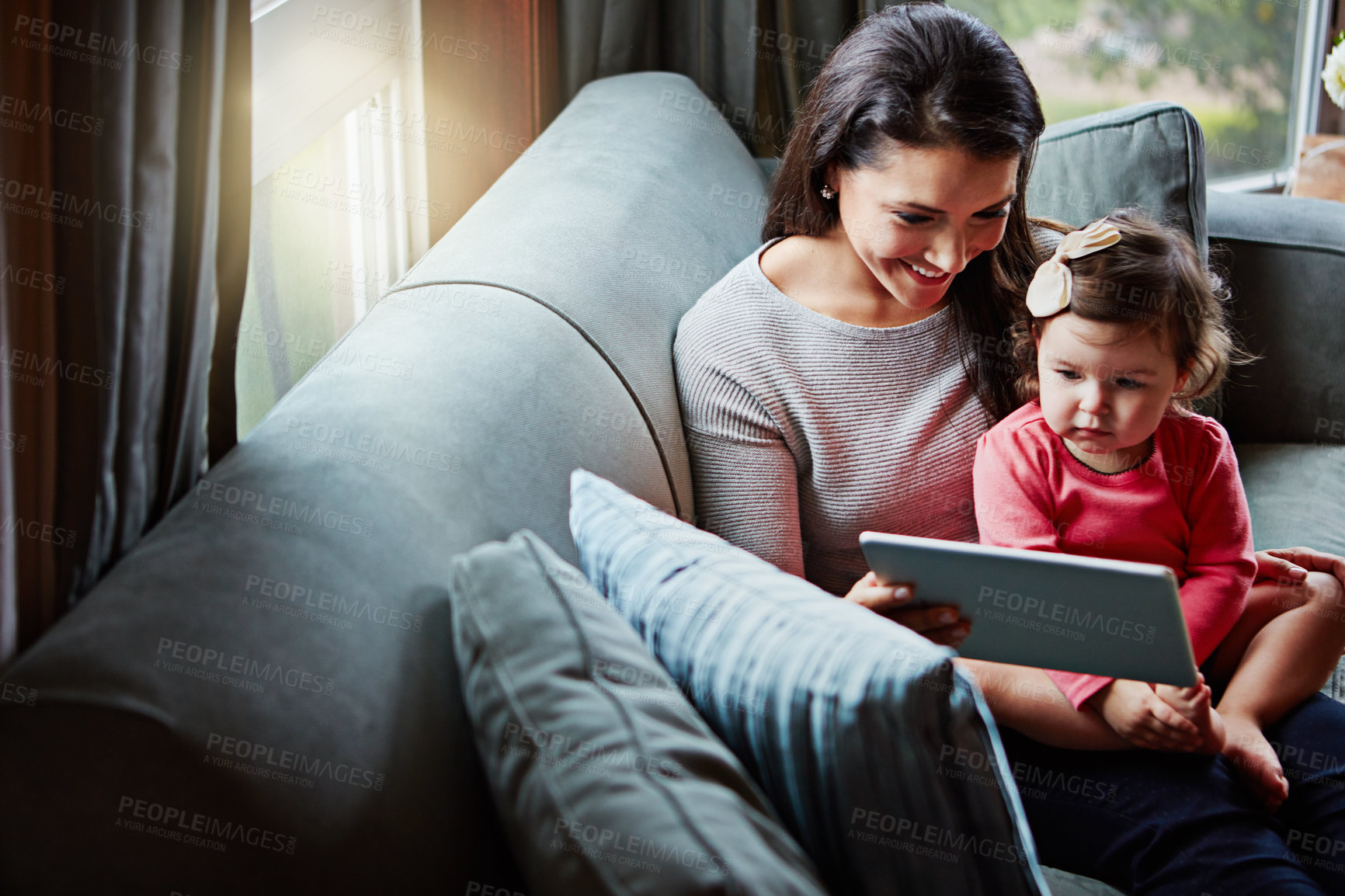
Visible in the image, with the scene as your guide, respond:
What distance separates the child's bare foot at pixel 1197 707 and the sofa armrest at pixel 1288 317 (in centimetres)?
81

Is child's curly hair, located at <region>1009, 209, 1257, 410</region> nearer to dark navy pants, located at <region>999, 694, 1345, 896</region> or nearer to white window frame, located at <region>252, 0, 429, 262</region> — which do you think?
dark navy pants, located at <region>999, 694, 1345, 896</region>

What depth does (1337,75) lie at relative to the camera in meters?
2.15

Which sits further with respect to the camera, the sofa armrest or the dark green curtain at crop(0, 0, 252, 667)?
A: the sofa armrest

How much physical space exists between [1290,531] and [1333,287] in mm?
427

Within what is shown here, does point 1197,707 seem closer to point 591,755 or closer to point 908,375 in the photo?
point 908,375

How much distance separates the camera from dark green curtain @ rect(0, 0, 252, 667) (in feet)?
2.39

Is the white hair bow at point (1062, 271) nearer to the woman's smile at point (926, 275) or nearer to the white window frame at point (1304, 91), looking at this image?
the woman's smile at point (926, 275)

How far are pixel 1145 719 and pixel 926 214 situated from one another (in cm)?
58

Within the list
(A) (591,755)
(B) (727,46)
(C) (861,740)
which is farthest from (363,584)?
(B) (727,46)

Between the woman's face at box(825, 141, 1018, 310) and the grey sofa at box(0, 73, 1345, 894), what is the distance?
10.7 inches

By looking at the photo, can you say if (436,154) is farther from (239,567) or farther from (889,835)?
(889,835)

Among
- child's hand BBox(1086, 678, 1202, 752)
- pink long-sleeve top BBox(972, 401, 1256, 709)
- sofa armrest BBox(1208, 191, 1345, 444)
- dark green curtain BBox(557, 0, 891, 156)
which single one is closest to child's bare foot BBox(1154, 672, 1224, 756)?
child's hand BBox(1086, 678, 1202, 752)

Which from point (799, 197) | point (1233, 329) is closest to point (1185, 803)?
point (799, 197)

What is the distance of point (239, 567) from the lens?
2.46 feet
